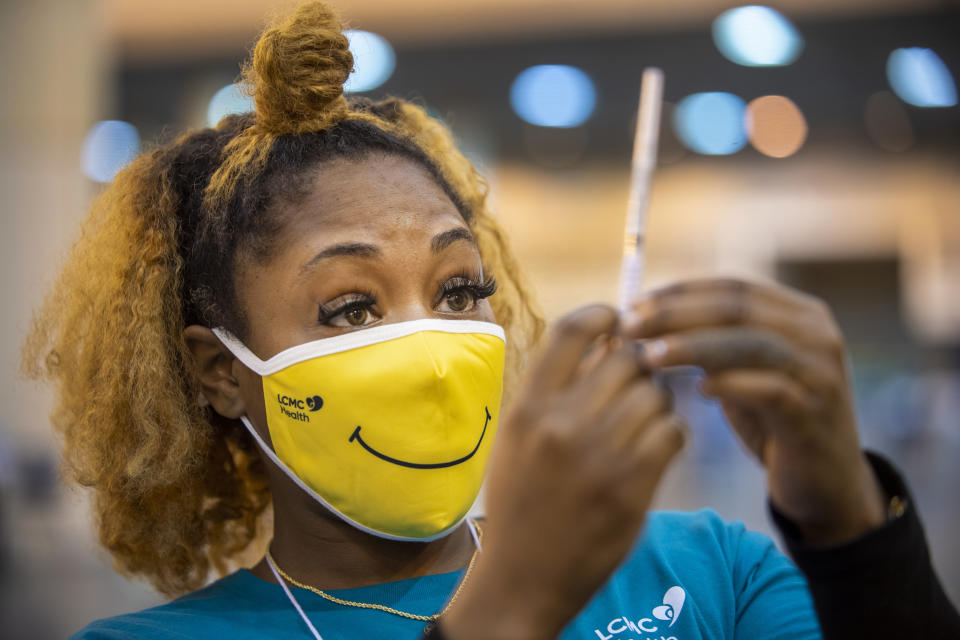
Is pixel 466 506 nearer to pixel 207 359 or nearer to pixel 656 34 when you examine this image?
pixel 207 359

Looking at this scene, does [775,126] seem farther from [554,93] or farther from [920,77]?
[554,93]

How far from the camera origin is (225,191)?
127 cm

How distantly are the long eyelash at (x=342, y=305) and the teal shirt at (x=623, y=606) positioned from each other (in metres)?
0.38

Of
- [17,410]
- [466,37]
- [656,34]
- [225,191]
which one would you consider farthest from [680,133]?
[225,191]

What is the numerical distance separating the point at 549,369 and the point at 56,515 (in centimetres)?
637

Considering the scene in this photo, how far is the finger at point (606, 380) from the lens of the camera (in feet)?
2.30

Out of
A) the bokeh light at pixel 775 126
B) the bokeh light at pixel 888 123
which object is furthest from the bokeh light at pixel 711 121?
the bokeh light at pixel 888 123

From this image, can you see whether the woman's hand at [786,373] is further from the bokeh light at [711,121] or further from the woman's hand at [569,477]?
the bokeh light at [711,121]

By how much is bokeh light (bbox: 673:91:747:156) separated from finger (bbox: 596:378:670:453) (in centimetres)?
813

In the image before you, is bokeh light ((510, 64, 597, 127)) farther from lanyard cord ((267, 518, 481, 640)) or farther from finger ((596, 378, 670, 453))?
finger ((596, 378, 670, 453))

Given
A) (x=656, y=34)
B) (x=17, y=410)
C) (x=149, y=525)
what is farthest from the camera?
(x=656, y=34)

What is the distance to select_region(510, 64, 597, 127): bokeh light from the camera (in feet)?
28.3

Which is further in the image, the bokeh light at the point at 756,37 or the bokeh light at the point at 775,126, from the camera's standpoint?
the bokeh light at the point at 775,126

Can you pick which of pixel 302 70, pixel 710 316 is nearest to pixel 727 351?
pixel 710 316
